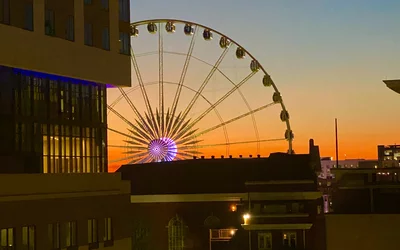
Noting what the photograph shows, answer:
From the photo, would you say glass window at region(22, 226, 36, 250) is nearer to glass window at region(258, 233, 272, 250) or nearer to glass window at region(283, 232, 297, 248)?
glass window at region(258, 233, 272, 250)

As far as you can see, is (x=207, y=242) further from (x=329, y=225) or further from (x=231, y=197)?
(x=329, y=225)

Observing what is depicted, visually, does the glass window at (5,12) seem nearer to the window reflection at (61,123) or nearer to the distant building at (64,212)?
the window reflection at (61,123)

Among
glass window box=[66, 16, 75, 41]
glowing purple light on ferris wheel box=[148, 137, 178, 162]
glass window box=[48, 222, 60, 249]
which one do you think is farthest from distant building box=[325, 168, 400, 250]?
glowing purple light on ferris wheel box=[148, 137, 178, 162]

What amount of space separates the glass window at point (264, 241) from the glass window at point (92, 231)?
11303mm

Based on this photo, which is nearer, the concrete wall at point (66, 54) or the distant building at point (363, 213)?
the distant building at point (363, 213)

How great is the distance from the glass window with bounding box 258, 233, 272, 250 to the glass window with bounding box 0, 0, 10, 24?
64.4 feet

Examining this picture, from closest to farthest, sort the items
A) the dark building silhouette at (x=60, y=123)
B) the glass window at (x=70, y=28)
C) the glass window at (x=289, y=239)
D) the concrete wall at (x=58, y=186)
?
the concrete wall at (x=58, y=186) → the dark building silhouette at (x=60, y=123) → the glass window at (x=70, y=28) → the glass window at (x=289, y=239)

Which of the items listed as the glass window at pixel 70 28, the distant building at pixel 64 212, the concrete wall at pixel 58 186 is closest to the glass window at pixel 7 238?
the distant building at pixel 64 212

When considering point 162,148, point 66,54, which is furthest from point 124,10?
point 162,148

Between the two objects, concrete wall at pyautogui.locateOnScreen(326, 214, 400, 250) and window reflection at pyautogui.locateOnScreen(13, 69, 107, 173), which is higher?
window reflection at pyautogui.locateOnScreen(13, 69, 107, 173)

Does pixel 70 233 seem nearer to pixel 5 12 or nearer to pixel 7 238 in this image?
pixel 7 238

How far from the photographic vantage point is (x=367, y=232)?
33.1m

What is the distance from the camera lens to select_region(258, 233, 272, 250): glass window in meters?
46.4

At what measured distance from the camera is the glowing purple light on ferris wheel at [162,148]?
52875 mm
